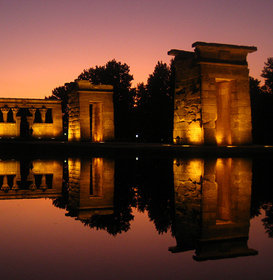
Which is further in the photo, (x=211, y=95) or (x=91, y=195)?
(x=211, y=95)

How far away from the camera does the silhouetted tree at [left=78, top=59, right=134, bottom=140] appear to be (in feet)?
176

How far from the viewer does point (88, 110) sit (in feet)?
106

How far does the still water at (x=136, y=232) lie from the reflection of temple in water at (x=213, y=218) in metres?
0.01

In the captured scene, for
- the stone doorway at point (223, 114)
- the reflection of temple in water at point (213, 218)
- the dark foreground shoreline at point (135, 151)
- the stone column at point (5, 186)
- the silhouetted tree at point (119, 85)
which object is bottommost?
the reflection of temple in water at point (213, 218)

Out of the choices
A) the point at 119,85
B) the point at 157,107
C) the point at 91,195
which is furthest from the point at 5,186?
the point at 119,85

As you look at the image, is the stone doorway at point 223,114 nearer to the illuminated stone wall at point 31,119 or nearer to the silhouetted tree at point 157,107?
the silhouetted tree at point 157,107

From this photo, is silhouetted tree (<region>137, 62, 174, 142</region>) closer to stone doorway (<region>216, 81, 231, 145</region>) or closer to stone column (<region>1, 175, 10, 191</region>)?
stone doorway (<region>216, 81, 231, 145</region>)

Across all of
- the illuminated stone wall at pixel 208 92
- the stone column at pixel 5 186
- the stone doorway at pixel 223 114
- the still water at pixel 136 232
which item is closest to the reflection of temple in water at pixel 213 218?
the still water at pixel 136 232

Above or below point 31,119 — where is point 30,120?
below

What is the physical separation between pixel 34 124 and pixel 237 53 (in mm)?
31121

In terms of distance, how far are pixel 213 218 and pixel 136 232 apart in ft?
4.10

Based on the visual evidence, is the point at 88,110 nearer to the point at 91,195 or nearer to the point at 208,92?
the point at 208,92

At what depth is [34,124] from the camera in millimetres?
46250

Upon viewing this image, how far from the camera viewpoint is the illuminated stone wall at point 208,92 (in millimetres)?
20469
